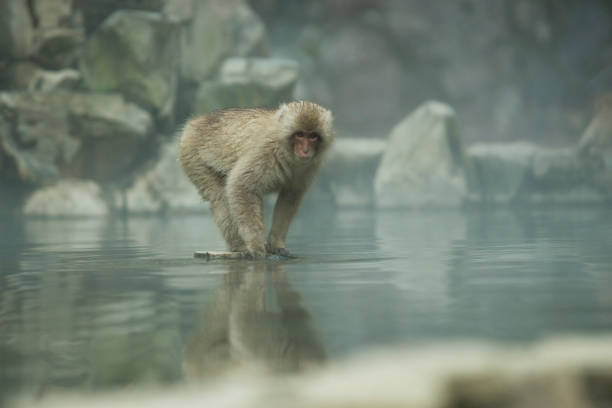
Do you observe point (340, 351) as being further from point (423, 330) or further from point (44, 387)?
point (44, 387)

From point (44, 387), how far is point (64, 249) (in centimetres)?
616

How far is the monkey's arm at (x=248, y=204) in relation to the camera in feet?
21.0

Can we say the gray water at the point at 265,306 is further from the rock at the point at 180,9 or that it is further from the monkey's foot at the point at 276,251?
the rock at the point at 180,9

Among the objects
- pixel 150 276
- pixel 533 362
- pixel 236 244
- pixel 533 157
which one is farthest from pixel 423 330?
pixel 533 157

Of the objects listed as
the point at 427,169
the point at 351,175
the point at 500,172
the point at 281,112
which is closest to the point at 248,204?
the point at 281,112

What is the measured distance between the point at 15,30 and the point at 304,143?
14007mm

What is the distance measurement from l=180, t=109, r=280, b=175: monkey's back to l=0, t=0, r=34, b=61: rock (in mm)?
12247

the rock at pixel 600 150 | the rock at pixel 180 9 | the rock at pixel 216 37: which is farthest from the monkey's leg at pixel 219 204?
the rock at pixel 600 150

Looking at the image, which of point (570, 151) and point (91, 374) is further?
point (570, 151)

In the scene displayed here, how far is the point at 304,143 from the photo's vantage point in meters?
6.12

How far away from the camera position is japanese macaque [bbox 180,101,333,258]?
20.3 ft

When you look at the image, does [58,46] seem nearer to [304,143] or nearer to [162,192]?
[162,192]

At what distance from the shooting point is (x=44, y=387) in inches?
94.2

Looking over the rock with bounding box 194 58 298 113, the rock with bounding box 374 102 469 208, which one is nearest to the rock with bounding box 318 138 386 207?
the rock with bounding box 374 102 469 208
